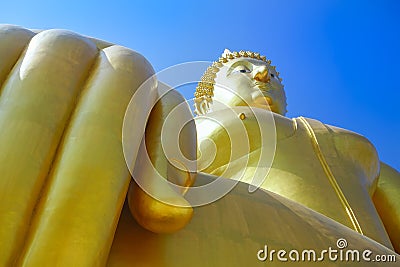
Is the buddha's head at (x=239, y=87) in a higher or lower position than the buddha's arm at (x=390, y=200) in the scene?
higher

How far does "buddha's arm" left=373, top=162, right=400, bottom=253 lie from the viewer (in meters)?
2.23

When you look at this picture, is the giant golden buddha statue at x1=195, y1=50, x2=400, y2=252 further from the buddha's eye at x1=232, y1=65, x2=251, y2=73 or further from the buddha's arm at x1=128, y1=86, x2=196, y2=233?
the buddha's arm at x1=128, y1=86, x2=196, y2=233

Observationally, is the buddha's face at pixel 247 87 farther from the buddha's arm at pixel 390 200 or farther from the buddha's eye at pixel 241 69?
the buddha's arm at pixel 390 200

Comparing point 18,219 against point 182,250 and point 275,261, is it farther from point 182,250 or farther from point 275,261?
point 275,261

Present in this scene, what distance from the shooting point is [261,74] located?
266cm

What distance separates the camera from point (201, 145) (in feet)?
7.00

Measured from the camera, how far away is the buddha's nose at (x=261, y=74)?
2.66 meters

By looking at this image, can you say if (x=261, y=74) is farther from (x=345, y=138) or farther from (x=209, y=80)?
(x=345, y=138)

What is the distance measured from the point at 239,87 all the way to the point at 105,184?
2009mm

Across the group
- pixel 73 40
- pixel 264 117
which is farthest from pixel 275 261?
pixel 264 117

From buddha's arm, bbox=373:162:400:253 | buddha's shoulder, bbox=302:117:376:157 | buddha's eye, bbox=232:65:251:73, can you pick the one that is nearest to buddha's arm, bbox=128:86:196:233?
buddha's shoulder, bbox=302:117:376:157

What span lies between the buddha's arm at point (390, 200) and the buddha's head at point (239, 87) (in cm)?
62

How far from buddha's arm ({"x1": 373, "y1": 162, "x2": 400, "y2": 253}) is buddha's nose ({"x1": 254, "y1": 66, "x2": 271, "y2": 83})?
696 mm

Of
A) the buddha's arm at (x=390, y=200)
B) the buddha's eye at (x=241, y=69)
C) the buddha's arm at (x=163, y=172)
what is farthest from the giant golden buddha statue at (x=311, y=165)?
the buddha's arm at (x=163, y=172)
